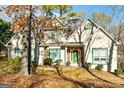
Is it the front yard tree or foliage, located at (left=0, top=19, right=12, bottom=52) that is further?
foliage, located at (left=0, top=19, right=12, bottom=52)

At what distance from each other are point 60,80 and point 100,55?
6.80m

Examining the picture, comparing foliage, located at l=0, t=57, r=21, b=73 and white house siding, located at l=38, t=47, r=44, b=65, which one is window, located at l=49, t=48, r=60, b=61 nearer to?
white house siding, located at l=38, t=47, r=44, b=65

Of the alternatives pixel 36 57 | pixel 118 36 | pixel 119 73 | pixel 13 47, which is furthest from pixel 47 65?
pixel 118 36

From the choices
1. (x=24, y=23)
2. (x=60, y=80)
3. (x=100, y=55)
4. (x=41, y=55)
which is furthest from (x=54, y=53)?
(x=60, y=80)

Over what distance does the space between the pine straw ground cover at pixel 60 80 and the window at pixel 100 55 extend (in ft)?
5.23

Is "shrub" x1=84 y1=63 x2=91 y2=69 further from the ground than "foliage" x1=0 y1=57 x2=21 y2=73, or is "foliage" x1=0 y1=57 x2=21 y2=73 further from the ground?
"foliage" x1=0 y1=57 x2=21 y2=73

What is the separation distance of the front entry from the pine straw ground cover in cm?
142

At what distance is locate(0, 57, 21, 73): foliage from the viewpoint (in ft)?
49.2

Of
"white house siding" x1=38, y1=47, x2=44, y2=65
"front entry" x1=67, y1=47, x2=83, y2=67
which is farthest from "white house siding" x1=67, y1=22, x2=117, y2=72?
"white house siding" x1=38, y1=47, x2=44, y2=65

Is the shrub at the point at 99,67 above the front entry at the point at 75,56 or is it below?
below

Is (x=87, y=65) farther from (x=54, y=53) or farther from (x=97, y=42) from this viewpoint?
(x=54, y=53)

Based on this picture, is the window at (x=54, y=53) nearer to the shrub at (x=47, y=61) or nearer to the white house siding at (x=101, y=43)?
the shrub at (x=47, y=61)

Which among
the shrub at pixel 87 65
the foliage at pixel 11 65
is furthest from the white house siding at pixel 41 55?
the shrub at pixel 87 65

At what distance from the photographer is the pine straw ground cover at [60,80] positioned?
11.5 meters
